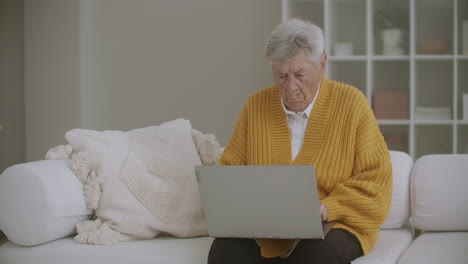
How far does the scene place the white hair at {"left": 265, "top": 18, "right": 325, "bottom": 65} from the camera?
7.25ft

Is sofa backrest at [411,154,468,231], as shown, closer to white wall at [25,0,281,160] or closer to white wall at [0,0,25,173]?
white wall at [25,0,281,160]

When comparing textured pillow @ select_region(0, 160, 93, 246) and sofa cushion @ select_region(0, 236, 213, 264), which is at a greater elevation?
textured pillow @ select_region(0, 160, 93, 246)

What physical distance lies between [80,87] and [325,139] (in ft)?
10.2

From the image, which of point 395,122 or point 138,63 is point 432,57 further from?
point 138,63

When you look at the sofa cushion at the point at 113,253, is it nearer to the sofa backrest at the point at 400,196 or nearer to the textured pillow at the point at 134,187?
the textured pillow at the point at 134,187

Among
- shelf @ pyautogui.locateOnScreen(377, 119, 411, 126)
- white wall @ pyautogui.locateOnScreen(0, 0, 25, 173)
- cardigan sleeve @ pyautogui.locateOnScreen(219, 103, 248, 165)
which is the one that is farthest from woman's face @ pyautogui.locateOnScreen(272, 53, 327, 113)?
white wall @ pyautogui.locateOnScreen(0, 0, 25, 173)

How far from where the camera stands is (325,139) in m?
2.26

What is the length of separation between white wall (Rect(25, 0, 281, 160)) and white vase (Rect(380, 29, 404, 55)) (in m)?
0.88

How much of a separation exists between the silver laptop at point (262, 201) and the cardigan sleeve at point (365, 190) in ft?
0.68

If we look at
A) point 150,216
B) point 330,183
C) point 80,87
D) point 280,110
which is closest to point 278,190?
point 330,183

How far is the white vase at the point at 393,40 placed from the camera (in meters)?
4.21

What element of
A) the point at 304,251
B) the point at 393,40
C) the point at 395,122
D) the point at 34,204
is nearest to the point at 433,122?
the point at 395,122

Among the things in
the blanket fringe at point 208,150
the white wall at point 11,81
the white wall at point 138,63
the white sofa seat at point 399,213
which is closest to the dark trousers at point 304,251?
the white sofa seat at point 399,213

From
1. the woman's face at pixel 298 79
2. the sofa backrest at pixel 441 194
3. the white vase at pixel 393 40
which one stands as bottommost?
the sofa backrest at pixel 441 194
